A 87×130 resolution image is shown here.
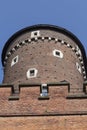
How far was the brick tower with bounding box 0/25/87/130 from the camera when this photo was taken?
1238 cm

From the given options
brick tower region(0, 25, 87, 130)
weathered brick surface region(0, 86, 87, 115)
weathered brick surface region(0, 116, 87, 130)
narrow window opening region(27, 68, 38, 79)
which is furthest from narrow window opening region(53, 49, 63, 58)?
weathered brick surface region(0, 116, 87, 130)

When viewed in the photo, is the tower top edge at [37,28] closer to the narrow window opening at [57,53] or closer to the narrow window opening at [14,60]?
the narrow window opening at [14,60]

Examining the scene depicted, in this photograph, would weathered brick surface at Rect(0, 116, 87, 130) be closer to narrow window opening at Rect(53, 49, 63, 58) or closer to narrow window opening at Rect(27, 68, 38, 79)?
narrow window opening at Rect(27, 68, 38, 79)

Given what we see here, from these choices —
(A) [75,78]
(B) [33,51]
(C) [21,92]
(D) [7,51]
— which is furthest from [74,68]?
(C) [21,92]

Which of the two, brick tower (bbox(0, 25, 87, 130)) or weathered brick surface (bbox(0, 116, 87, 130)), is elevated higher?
brick tower (bbox(0, 25, 87, 130))

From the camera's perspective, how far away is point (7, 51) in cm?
2367

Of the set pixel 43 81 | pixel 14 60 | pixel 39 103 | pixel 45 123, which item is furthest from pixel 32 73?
pixel 45 123

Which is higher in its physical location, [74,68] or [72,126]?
[74,68]

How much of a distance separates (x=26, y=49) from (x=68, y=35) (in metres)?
2.87

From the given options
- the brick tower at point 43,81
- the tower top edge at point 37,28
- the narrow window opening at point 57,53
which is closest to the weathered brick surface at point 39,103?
the brick tower at point 43,81

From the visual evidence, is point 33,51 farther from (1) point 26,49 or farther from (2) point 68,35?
(2) point 68,35

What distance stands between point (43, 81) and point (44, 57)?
2.14 meters

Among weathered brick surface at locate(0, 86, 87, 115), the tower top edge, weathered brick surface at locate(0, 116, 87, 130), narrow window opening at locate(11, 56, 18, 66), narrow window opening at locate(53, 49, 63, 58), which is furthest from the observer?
the tower top edge

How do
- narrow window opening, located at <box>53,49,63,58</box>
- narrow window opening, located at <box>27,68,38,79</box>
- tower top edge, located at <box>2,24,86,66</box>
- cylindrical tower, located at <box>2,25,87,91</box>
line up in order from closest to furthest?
1. narrow window opening, located at <box>27,68,38,79</box>
2. cylindrical tower, located at <box>2,25,87,91</box>
3. narrow window opening, located at <box>53,49,63,58</box>
4. tower top edge, located at <box>2,24,86,66</box>
